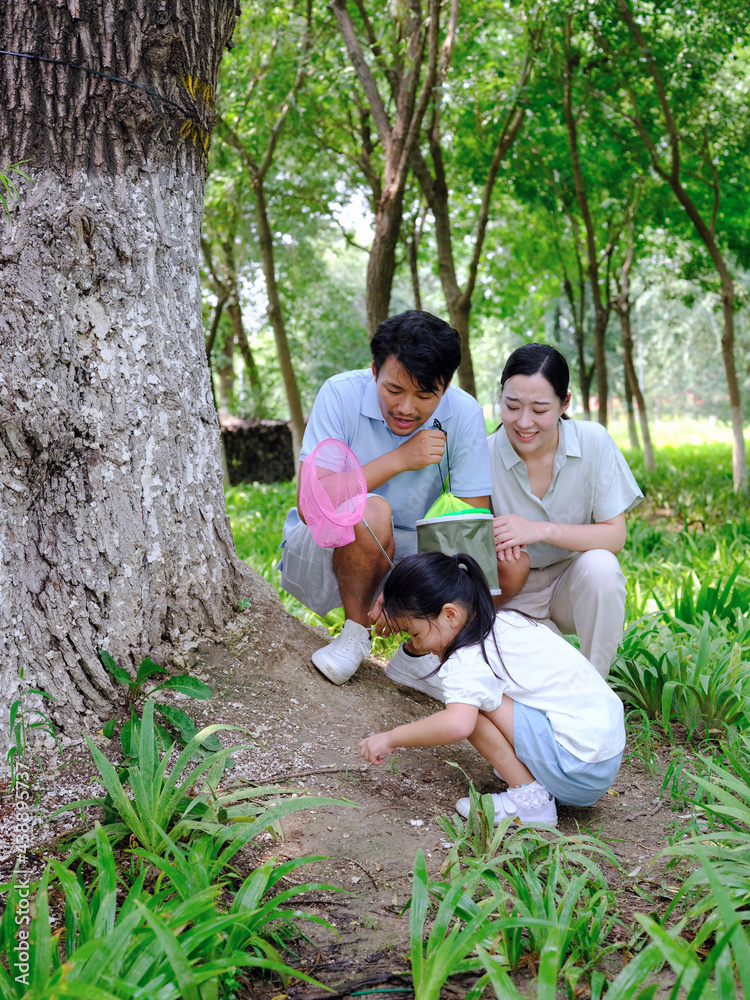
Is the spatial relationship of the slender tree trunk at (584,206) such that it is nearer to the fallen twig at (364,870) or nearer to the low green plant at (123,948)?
the fallen twig at (364,870)

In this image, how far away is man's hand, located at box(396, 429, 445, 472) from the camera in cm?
249

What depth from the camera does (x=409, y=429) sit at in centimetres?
253

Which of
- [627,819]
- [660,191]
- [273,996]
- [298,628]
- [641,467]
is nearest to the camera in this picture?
[273,996]

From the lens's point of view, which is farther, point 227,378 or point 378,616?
point 227,378

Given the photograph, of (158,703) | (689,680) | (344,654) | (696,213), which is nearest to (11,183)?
(158,703)

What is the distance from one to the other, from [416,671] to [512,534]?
61 cm

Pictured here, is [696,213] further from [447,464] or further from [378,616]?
[378,616]

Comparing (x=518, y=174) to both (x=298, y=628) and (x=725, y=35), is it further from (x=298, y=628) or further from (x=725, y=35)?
(x=298, y=628)

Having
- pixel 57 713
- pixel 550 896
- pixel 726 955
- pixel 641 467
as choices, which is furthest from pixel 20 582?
pixel 641 467

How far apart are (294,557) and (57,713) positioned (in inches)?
38.7

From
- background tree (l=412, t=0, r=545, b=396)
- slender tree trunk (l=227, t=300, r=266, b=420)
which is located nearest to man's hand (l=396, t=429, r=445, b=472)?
background tree (l=412, t=0, r=545, b=396)

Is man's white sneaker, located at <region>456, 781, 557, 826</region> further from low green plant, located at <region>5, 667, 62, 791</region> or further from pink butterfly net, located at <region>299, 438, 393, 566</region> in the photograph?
low green plant, located at <region>5, 667, 62, 791</region>

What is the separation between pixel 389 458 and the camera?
8.30 ft

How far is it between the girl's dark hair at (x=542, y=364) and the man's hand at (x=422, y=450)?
1.06ft
